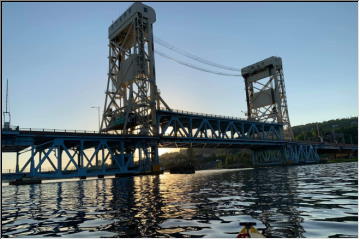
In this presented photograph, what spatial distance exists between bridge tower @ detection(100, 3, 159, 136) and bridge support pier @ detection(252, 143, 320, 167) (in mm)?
53664

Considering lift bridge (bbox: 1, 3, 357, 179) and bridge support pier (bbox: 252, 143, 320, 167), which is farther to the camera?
bridge support pier (bbox: 252, 143, 320, 167)

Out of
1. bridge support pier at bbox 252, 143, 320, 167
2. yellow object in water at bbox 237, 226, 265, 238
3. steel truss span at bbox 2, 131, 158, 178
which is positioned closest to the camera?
yellow object in water at bbox 237, 226, 265, 238

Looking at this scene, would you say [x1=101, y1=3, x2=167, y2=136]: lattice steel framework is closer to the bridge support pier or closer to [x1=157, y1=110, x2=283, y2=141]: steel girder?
[x1=157, y1=110, x2=283, y2=141]: steel girder

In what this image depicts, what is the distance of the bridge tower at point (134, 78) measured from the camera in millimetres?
68062

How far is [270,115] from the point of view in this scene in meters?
106

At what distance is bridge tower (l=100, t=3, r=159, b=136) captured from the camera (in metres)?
68.1

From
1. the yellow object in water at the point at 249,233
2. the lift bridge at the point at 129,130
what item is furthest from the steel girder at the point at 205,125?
the yellow object in water at the point at 249,233

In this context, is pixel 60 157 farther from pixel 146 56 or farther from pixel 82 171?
pixel 146 56

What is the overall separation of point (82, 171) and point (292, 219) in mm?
48707

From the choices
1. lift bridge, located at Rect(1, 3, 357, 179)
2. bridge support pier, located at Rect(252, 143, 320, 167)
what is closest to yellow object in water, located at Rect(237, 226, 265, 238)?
lift bridge, located at Rect(1, 3, 357, 179)

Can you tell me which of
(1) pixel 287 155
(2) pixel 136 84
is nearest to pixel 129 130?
(2) pixel 136 84

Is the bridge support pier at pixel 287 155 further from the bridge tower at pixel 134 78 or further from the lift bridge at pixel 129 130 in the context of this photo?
the bridge tower at pixel 134 78

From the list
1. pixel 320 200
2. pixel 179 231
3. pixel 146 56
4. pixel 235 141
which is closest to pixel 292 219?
pixel 179 231

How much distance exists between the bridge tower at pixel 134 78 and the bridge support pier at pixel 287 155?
53.7m
